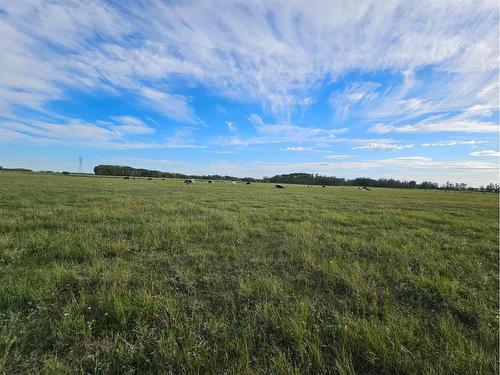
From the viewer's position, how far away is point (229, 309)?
373cm

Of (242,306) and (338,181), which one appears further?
(338,181)

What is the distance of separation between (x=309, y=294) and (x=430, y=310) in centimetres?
181

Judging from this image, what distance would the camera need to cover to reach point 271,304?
3.78 metres

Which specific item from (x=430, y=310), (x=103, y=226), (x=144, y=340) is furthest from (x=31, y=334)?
(x=103, y=226)

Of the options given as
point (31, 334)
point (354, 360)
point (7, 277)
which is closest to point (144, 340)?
point (31, 334)

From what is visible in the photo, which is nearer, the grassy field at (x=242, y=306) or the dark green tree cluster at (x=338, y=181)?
the grassy field at (x=242, y=306)

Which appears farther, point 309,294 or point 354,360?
point 309,294

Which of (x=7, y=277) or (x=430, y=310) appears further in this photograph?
(x=7, y=277)

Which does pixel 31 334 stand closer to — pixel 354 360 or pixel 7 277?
pixel 7 277

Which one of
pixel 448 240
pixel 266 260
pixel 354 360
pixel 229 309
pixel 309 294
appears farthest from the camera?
pixel 448 240

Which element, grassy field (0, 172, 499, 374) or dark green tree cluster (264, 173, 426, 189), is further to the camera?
dark green tree cluster (264, 173, 426, 189)

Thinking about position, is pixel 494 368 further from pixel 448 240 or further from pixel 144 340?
pixel 448 240

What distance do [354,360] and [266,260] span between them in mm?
3126

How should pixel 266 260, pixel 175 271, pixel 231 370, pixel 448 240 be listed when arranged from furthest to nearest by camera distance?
pixel 448 240 → pixel 266 260 → pixel 175 271 → pixel 231 370
